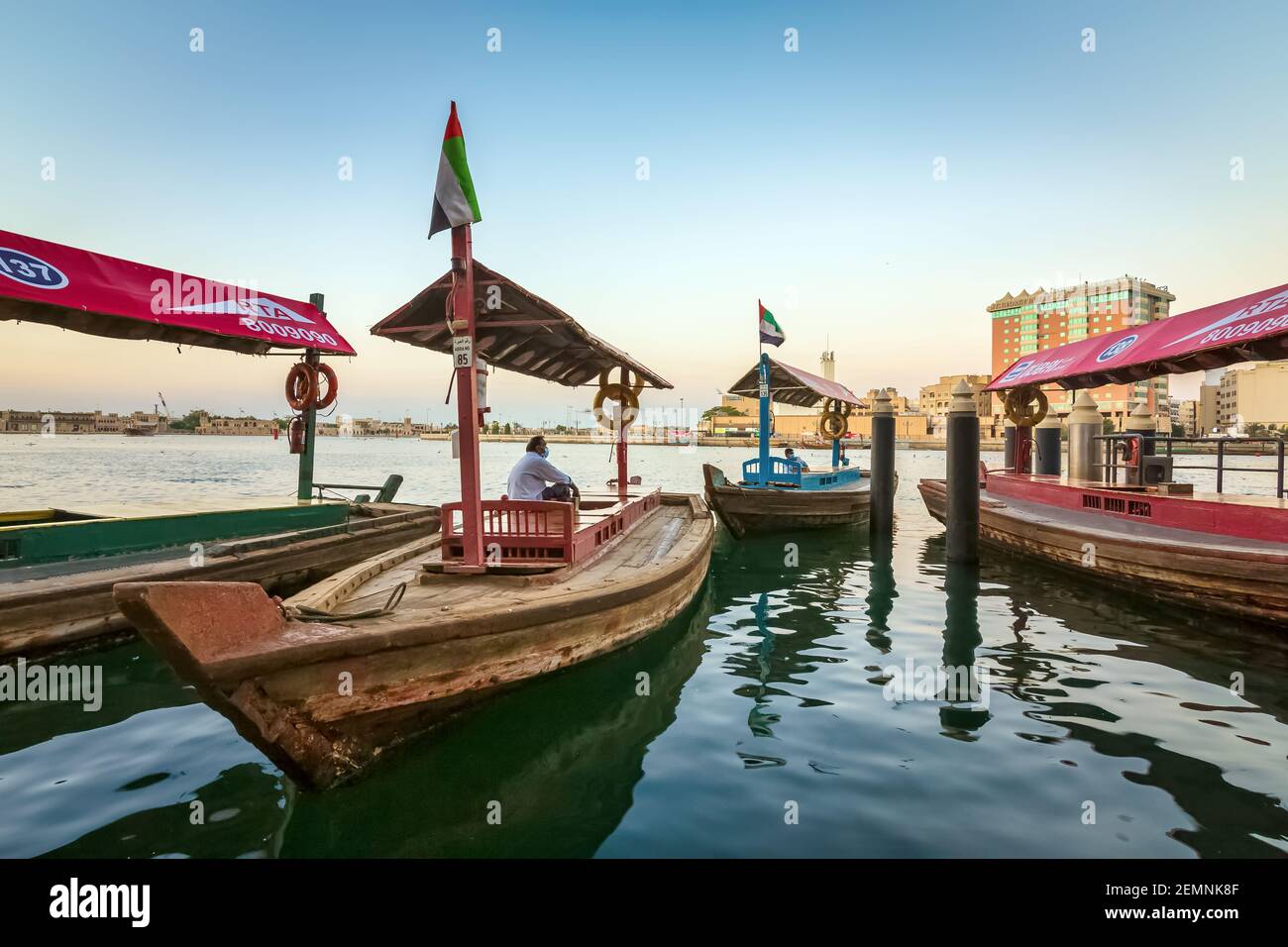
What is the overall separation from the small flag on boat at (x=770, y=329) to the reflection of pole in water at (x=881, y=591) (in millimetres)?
6176

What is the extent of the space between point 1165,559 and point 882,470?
8471mm

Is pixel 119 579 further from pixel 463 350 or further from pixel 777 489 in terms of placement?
pixel 777 489

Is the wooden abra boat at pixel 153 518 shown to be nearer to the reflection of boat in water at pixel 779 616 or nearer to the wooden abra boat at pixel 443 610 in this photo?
the wooden abra boat at pixel 443 610

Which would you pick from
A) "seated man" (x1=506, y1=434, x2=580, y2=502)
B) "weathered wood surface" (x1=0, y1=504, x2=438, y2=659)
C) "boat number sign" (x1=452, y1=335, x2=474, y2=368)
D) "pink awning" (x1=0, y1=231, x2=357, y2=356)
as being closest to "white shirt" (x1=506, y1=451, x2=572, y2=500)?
"seated man" (x1=506, y1=434, x2=580, y2=502)

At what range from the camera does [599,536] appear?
8812 millimetres

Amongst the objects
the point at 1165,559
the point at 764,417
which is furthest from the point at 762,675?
the point at 764,417

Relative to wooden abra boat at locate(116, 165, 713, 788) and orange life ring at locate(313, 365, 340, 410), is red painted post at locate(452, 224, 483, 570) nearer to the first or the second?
wooden abra boat at locate(116, 165, 713, 788)

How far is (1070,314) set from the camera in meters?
127

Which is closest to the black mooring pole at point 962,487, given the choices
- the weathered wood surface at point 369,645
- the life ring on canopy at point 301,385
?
the weathered wood surface at point 369,645

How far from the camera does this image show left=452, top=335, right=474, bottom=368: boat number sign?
20.6 ft
